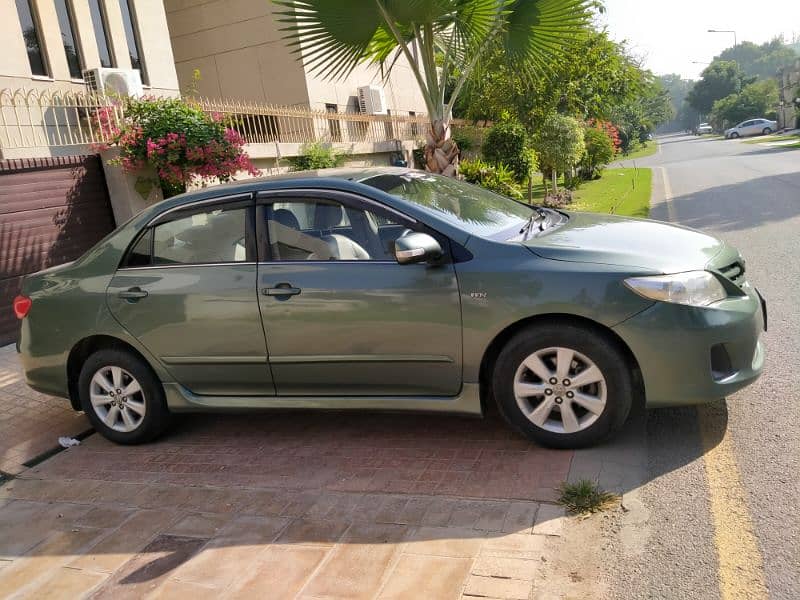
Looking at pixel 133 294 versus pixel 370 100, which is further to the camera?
pixel 370 100

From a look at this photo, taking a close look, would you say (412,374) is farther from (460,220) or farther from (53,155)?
(53,155)

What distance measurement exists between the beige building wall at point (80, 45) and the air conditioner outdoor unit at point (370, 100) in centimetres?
790

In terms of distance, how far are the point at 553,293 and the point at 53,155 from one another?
8153 mm

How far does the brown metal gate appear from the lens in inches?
352

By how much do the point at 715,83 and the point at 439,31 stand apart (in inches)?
4534

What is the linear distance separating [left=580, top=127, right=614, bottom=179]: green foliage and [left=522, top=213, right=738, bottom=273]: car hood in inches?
895

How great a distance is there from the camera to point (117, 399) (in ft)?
16.9

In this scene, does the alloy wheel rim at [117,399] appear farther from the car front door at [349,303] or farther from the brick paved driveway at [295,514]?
the car front door at [349,303]

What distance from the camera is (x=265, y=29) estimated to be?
19781 mm

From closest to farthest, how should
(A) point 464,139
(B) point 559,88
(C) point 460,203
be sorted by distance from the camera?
(C) point 460,203 < (B) point 559,88 < (A) point 464,139

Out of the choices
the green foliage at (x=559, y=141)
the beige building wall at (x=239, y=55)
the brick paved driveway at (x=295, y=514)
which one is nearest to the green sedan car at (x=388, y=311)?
the brick paved driveway at (x=295, y=514)

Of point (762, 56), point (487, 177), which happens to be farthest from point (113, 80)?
point (762, 56)

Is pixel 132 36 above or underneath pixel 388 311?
above

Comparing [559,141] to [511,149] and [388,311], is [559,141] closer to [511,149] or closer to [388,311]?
[511,149]
